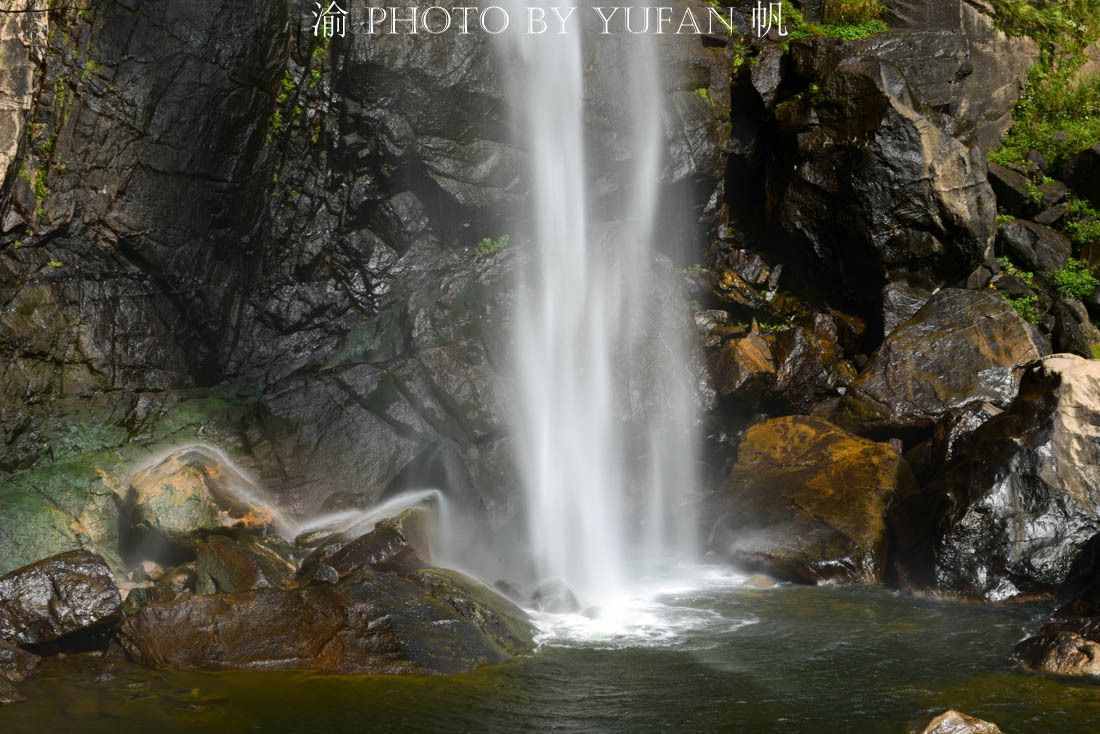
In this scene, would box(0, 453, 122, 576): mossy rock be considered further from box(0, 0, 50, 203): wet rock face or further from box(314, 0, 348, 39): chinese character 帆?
box(314, 0, 348, 39): chinese character 帆

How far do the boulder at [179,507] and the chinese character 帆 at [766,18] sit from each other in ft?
42.6

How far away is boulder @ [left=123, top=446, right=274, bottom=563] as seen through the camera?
11273 mm

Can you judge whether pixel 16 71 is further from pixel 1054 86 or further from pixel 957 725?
pixel 1054 86

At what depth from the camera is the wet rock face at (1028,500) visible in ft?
35.1

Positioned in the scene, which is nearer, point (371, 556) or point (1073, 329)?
point (371, 556)

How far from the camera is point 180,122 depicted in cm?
1412

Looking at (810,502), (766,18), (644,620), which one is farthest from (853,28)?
(644,620)

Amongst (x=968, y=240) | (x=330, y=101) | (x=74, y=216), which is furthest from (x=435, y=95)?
(x=968, y=240)

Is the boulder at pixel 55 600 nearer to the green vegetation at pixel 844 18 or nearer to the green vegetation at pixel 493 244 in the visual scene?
the green vegetation at pixel 493 244

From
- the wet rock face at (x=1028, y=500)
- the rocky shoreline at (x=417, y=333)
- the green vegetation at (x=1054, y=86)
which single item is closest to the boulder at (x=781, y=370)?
the rocky shoreline at (x=417, y=333)

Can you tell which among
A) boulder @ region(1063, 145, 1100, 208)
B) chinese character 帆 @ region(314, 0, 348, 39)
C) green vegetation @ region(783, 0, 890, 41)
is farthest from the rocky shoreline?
green vegetation @ region(783, 0, 890, 41)

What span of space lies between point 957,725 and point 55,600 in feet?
25.1

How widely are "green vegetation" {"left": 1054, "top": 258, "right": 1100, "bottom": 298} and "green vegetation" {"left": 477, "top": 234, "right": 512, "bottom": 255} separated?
32.3ft

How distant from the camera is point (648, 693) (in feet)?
26.6
